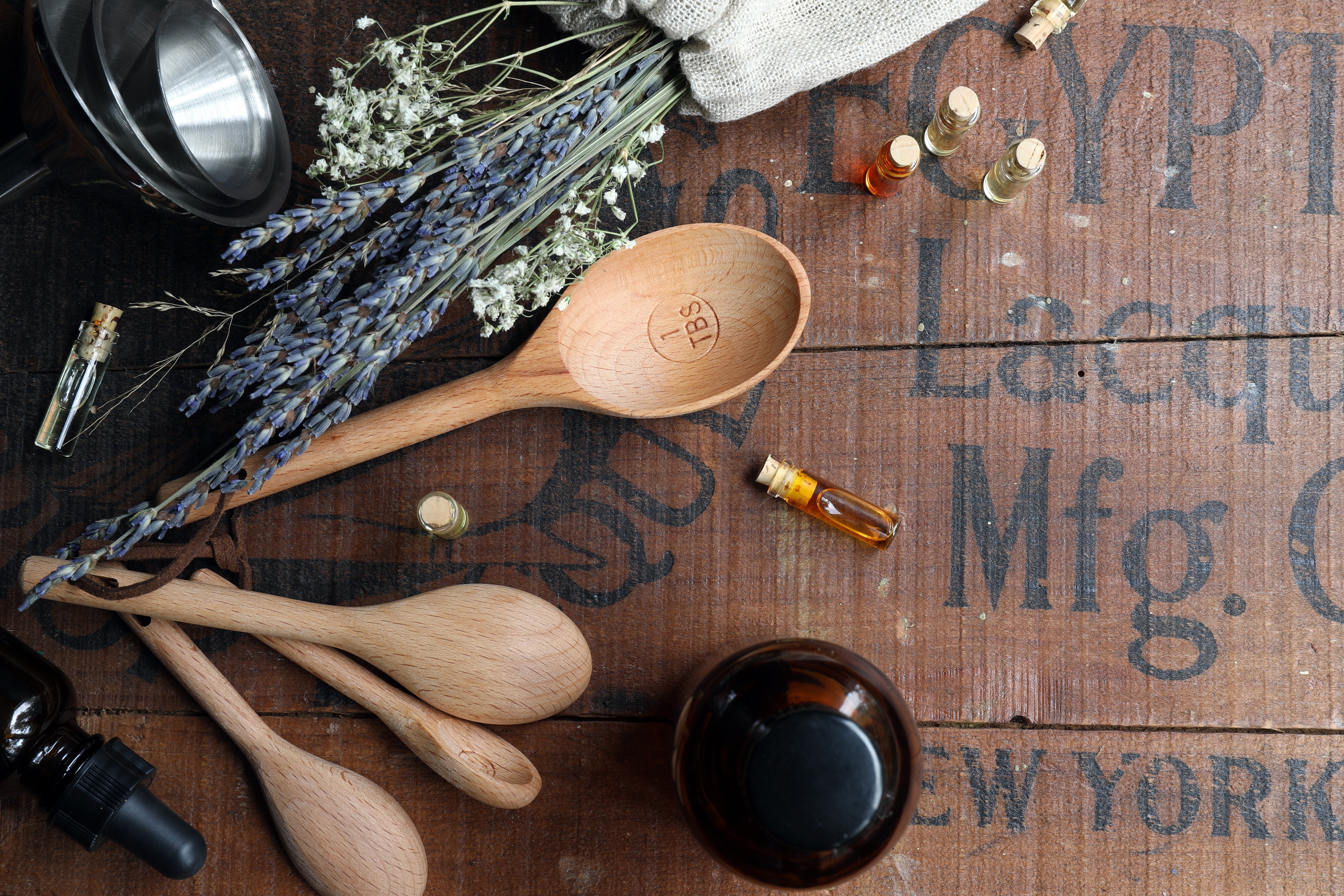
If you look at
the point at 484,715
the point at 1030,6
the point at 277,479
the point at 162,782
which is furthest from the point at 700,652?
the point at 1030,6

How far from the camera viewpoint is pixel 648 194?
745 millimetres

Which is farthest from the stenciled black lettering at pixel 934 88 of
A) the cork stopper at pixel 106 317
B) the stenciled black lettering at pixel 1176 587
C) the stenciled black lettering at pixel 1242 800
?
the cork stopper at pixel 106 317

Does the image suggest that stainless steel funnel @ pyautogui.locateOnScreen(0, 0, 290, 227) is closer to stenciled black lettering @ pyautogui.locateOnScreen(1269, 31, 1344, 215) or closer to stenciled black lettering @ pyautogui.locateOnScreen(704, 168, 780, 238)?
stenciled black lettering @ pyautogui.locateOnScreen(704, 168, 780, 238)

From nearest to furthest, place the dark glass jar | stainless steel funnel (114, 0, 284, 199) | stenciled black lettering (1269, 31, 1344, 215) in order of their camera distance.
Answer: the dark glass jar, stainless steel funnel (114, 0, 284, 199), stenciled black lettering (1269, 31, 1344, 215)

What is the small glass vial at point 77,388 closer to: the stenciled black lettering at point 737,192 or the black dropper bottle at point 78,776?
the black dropper bottle at point 78,776

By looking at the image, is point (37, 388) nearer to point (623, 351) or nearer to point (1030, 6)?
point (623, 351)

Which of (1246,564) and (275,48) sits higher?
(275,48)

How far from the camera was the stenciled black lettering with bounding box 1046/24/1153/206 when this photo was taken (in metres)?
0.74

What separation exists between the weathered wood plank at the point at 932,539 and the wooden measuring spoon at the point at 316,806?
35 mm

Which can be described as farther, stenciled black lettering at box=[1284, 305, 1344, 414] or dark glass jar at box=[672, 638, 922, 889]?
stenciled black lettering at box=[1284, 305, 1344, 414]

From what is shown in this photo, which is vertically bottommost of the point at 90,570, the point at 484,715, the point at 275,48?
the point at 484,715

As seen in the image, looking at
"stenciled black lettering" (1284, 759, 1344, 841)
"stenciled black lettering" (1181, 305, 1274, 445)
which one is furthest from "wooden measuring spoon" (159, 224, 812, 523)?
"stenciled black lettering" (1284, 759, 1344, 841)

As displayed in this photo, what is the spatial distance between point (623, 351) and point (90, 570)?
50 centimetres

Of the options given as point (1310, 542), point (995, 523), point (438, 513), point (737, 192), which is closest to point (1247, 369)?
point (1310, 542)
